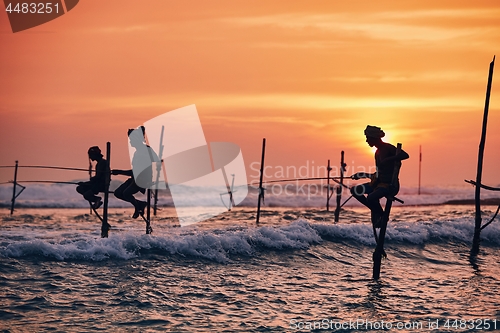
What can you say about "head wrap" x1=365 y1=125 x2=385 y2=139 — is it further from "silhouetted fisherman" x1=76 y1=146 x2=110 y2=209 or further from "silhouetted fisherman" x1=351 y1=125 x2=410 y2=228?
"silhouetted fisherman" x1=76 y1=146 x2=110 y2=209

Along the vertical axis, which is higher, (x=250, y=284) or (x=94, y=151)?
(x=94, y=151)

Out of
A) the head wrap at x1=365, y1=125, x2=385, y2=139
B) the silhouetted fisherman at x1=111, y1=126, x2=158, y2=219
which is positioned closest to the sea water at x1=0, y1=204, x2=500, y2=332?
the silhouetted fisherman at x1=111, y1=126, x2=158, y2=219

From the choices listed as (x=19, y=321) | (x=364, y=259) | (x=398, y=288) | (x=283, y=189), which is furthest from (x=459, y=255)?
(x=283, y=189)

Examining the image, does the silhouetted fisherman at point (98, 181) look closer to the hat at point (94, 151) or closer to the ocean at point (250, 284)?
→ the hat at point (94, 151)

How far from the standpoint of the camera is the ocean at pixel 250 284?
9.05 metres

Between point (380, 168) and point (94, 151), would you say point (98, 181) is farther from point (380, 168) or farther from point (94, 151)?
point (380, 168)

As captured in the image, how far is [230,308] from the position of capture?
9.88 m

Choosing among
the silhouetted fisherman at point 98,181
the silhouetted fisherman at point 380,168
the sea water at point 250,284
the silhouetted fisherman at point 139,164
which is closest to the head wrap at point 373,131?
the silhouetted fisherman at point 380,168

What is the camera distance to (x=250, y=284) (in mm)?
11844

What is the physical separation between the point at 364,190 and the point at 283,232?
18.5 ft

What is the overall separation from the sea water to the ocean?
0.02 meters

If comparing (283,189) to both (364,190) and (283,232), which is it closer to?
(283,232)

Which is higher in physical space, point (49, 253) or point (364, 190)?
point (364, 190)

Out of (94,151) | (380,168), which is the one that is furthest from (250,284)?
(94,151)
